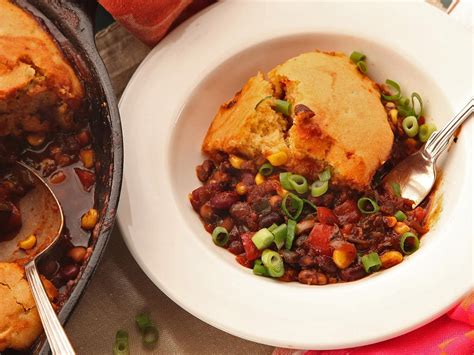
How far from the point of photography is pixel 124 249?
132 inches

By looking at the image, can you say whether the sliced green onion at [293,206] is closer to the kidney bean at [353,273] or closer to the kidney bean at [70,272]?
the kidney bean at [353,273]

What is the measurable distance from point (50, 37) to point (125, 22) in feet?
1.79

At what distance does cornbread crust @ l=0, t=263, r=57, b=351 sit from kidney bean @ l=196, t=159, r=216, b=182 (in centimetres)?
115

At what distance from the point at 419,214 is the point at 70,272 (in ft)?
5.67

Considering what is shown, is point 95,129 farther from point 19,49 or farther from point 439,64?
point 439,64

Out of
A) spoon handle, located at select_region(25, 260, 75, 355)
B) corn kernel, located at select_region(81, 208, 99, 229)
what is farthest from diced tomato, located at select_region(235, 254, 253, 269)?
spoon handle, located at select_region(25, 260, 75, 355)

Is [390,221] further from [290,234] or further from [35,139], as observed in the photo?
[35,139]

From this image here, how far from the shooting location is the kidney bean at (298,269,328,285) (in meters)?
2.96

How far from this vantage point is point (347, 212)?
10.3 ft

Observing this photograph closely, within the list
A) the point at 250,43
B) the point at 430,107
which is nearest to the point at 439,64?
the point at 430,107

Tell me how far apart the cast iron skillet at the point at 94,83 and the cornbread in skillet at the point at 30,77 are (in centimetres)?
6

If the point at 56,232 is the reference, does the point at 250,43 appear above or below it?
above

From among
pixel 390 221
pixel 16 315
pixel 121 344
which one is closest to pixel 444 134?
pixel 390 221

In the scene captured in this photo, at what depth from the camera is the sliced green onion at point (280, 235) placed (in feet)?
10.0
